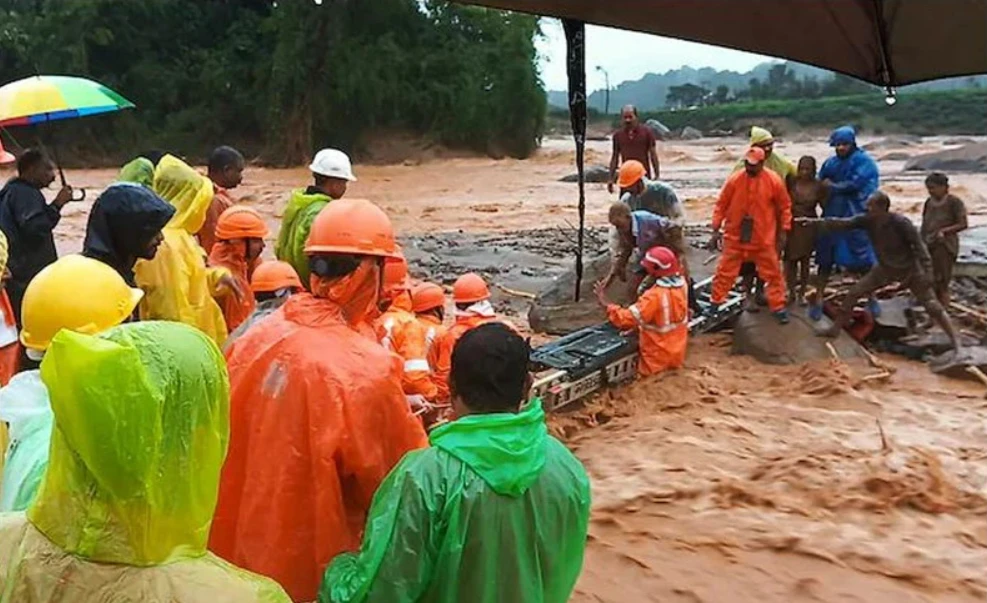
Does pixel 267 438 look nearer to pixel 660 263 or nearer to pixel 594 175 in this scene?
pixel 660 263

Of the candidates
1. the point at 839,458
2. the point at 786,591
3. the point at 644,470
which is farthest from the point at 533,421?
the point at 839,458

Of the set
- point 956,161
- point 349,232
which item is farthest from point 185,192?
point 956,161

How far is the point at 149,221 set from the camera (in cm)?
393

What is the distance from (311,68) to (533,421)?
95.6 feet

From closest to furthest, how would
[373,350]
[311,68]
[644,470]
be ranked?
[373,350], [644,470], [311,68]

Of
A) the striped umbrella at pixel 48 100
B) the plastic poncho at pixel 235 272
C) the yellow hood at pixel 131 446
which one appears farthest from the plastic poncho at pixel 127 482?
the striped umbrella at pixel 48 100

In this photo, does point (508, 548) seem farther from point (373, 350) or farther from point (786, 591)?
point (786, 591)

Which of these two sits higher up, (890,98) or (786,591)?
(890,98)

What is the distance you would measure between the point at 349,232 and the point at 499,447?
34.3 inches

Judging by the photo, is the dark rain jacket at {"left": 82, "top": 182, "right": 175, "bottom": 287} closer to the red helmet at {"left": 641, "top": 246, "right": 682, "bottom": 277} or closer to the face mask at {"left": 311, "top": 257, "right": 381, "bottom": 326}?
the face mask at {"left": 311, "top": 257, "right": 381, "bottom": 326}

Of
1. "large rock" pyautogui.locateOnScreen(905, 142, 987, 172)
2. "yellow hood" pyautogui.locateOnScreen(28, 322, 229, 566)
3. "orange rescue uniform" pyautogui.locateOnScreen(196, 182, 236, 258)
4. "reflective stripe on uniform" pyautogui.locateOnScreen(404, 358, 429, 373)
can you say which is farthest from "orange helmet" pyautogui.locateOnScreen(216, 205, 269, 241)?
"large rock" pyautogui.locateOnScreen(905, 142, 987, 172)

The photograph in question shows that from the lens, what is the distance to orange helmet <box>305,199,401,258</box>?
2.82 m

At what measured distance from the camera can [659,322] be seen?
7652 mm

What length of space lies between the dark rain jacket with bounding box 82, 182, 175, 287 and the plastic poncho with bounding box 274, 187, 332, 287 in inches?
23.5
